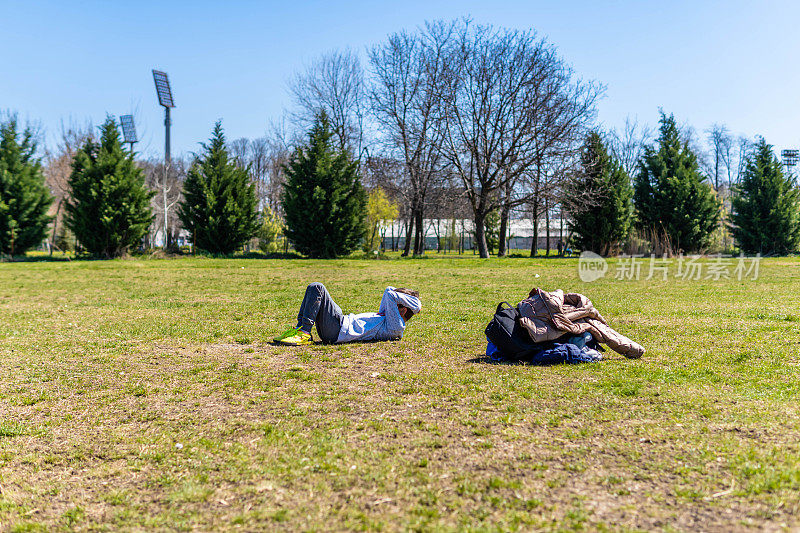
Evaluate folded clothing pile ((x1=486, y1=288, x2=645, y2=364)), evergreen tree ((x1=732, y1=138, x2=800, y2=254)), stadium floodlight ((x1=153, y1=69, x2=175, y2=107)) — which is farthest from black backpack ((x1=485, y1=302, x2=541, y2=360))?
stadium floodlight ((x1=153, y1=69, x2=175, y2=107))

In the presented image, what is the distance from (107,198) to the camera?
29.2 metres

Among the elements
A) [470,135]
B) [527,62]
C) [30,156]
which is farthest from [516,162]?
[30,156]

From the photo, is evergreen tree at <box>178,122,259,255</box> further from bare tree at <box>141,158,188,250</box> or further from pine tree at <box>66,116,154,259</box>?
bare tree at <box>141,158,188,250</box>

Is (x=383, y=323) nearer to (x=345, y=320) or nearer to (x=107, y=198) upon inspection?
(x=345, y=320)

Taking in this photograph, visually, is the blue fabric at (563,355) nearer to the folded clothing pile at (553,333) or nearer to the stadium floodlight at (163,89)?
the folded clothing pile at (553,333)

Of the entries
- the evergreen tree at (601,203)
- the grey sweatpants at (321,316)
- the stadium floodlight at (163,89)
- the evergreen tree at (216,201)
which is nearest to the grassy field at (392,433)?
the grey sweatpants at (321,316)

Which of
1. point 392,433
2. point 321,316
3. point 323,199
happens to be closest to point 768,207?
point 323,199

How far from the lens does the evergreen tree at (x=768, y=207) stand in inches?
1480

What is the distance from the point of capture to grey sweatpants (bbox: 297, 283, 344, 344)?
24.5 ft

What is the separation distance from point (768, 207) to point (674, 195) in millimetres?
7025

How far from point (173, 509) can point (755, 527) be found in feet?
9.33

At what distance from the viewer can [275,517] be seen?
2.96 metres

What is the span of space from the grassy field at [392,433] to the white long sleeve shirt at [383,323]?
0.26 meters

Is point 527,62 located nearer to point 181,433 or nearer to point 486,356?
point 486,356
